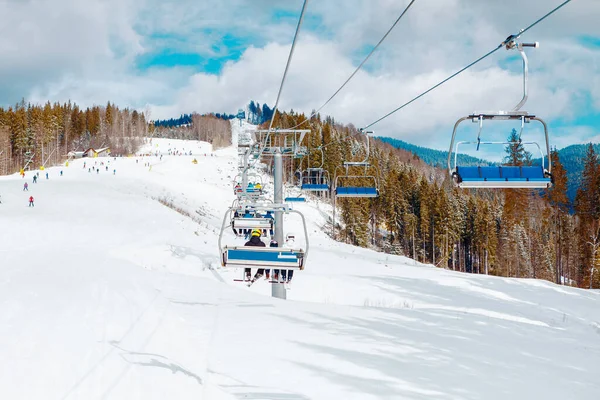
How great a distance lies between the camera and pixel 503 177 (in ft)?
20.9

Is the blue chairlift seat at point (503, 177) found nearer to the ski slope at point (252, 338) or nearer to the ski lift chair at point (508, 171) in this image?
the ski lift chair at point (508, 171)

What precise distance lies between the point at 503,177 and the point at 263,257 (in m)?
5.09

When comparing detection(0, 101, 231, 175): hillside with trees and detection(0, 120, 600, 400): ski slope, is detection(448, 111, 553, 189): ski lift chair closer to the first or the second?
detection(0, 120, 600, 400): ski slope

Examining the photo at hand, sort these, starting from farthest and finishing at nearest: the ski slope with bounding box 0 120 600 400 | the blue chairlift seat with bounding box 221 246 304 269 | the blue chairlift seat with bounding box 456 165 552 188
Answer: the blue chairlift seat with bounding box 221 246 304 269
the blue chairlift seat with bounding box 456 165 552 188
the ski slope with bounding box 0 120 600 400

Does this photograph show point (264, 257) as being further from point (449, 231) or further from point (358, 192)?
point (449, 231)

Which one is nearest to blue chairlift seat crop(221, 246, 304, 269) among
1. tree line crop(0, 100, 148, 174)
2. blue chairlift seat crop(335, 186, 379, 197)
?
blue chairlift seat crop(335, 186, 379, 197)

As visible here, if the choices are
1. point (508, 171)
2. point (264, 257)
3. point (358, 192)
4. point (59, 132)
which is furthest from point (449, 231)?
point (59, 132)

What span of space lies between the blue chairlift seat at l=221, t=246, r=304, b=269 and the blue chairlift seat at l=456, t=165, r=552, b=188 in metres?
3.85

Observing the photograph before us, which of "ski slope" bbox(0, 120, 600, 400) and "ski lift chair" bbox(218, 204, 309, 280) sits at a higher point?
"ski lift chair" bbox(218, 204, 309, 280)

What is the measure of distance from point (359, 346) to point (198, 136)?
179m

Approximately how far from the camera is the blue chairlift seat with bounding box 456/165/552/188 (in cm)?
620

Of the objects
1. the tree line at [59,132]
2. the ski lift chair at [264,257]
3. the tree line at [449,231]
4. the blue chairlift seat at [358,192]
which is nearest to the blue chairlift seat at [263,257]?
the ski lift chair at [264,257]

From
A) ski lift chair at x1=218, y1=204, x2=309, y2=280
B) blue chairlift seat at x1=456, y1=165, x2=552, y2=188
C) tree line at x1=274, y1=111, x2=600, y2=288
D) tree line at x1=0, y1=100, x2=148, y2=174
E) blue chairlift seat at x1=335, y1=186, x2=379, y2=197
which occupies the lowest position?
tree line at x1=274, y1=111, x2=600, y2=288

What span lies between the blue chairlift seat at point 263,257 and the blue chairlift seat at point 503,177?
3848mm
